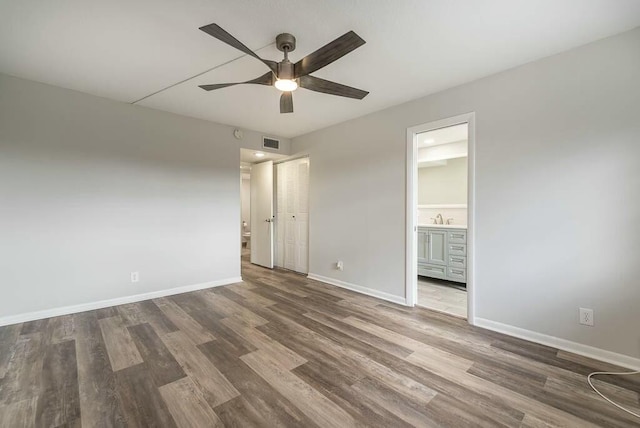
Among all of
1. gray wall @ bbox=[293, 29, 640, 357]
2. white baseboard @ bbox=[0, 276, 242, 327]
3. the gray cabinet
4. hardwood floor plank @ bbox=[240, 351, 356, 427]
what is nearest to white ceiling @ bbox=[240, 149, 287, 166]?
white baseboard @ bbox=[0, 276, 242, 327]

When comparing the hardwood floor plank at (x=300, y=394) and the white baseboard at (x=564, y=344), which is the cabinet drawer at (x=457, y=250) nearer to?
the white baseboard at (x=564, y=344)

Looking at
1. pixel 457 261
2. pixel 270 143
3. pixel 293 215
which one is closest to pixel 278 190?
pixel 293 215

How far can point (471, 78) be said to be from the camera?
2727mm

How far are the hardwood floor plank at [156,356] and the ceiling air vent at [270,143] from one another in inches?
126

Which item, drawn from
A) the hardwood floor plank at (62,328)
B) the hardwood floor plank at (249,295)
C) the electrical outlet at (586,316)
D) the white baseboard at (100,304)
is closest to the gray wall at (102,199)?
the white baseboard at (100,304)

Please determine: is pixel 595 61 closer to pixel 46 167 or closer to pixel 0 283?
pixel 46 167

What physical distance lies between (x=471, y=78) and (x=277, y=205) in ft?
13.0

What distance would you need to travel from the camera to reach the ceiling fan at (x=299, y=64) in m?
1.68

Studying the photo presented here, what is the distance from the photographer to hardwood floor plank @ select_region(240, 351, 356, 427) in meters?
1.53

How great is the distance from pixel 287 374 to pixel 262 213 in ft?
13.0

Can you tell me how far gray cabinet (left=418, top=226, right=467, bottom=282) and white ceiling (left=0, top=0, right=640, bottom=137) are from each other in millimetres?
2289

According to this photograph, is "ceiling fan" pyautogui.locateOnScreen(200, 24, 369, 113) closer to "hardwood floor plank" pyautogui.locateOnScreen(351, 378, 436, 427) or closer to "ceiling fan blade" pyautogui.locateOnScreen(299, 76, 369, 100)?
"ceiling fan blade" pyautogui.locateOnScreen(299, 76, 369, 100)

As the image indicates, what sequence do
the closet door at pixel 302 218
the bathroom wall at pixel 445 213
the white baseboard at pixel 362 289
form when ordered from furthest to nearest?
the closet door at pixel 302 218 → the bathroom wall at pixel 445 213 → the white baseboard at pixel 362 289

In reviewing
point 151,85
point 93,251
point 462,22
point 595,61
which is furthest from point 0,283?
point 595,61
